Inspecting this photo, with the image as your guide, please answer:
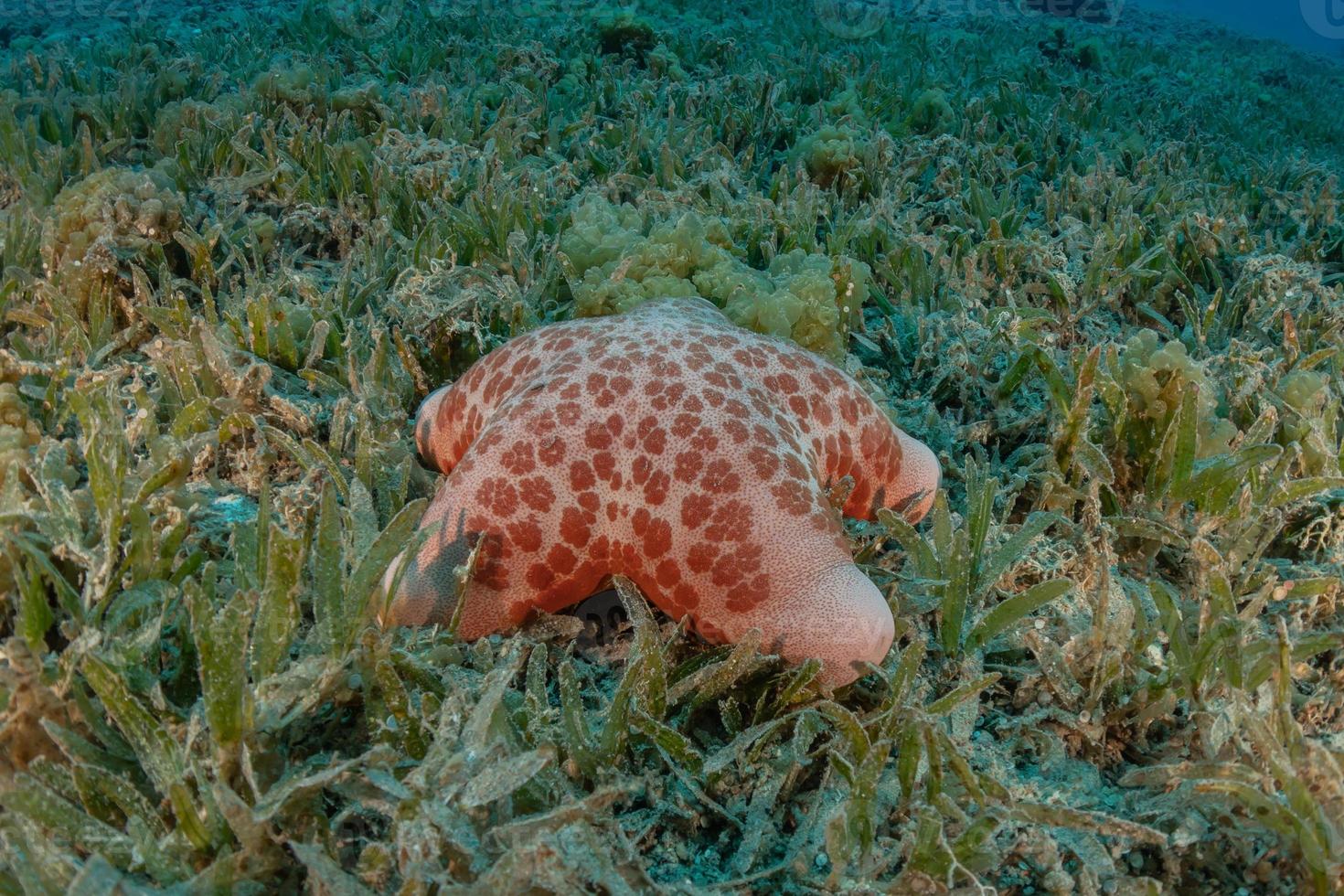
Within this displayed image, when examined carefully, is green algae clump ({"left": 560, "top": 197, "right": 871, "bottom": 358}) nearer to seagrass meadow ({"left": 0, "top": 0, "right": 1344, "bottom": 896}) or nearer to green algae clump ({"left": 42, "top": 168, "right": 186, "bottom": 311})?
seagrass meadow ({"left": 0, "top": 0, "right": 1344, "bottom": 896})

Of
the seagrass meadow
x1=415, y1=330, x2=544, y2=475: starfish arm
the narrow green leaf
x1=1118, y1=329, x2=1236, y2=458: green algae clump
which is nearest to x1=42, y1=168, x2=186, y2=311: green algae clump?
the seagrass meadow

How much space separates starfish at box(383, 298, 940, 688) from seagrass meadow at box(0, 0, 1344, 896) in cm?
11

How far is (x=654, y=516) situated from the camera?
86.9 inches

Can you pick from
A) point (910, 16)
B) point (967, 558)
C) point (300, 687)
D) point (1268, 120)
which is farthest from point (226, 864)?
point (910, 16)

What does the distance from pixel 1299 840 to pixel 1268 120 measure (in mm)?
11806

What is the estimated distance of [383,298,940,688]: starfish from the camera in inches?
85.2

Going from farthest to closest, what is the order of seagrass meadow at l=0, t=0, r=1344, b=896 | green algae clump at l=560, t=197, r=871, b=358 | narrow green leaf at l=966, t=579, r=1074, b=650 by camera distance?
green algae clump at l=560, t=197, r=871, b=358 → narrow green leaf at l=966, t=579, r=1074, b=650 → seagrass meadow at l=0, t=0, r=1344, b=896

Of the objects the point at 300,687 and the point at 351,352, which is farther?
the point at 351,352

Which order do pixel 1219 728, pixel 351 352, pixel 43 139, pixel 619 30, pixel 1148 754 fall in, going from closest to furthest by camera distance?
pixel 1219 728, pixel 1148 754, pixel 351 352, pixel 43 139, pixel 619 30

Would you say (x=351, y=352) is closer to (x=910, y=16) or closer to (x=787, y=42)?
(x=787, y=42)

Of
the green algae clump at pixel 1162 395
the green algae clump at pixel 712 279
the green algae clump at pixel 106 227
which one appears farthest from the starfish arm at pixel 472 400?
the green algae clump at pixel 1162 395

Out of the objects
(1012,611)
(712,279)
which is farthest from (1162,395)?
(712,279)

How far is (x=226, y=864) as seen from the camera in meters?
1.55

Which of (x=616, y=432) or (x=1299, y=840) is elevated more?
(x=616, y=432)
